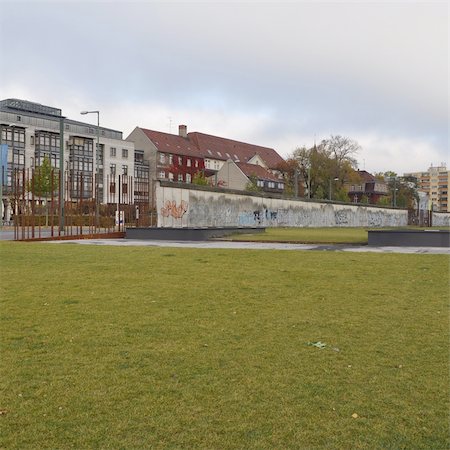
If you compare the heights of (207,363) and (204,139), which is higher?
(204,139)

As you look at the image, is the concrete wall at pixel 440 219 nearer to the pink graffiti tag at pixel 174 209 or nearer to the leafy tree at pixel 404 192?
the leafy tree at pixel 404 192

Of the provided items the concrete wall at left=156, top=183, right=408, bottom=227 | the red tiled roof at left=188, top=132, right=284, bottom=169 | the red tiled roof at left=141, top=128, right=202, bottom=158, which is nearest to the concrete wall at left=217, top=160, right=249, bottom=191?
the red tiled roof at left=141, top=128, right=202, bottom=158

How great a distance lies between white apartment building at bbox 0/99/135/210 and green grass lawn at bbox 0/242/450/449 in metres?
60.7

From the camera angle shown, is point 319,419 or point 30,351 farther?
point 30,351

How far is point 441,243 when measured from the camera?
68.2 ft

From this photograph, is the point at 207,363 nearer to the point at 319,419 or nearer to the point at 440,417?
the point at 319,419

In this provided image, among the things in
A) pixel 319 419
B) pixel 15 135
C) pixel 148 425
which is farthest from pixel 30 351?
pixel 15 135

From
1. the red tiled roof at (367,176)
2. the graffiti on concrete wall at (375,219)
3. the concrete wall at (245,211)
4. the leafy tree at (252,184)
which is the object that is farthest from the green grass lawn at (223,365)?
the red tiled roof at (367,176)

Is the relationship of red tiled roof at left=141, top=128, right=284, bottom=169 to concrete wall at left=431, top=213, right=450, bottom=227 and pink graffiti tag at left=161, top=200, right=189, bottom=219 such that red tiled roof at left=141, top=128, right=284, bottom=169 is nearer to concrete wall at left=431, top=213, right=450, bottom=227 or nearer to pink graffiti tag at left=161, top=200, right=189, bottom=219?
concrete wall at left=431, top=213, right=450, bottom=227

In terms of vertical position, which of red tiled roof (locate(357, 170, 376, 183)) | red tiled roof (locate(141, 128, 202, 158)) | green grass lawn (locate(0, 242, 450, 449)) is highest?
red tiled roof (locate(141, 128, 202, 158))

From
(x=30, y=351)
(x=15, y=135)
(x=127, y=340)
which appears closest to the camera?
(x=30, y=351)

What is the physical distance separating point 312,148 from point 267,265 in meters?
81.6

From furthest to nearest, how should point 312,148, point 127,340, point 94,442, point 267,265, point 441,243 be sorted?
point 312,148 → point 441,243 → point 267,265 → point 127,340 → point 94,442

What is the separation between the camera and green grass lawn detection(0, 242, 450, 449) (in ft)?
11.3
